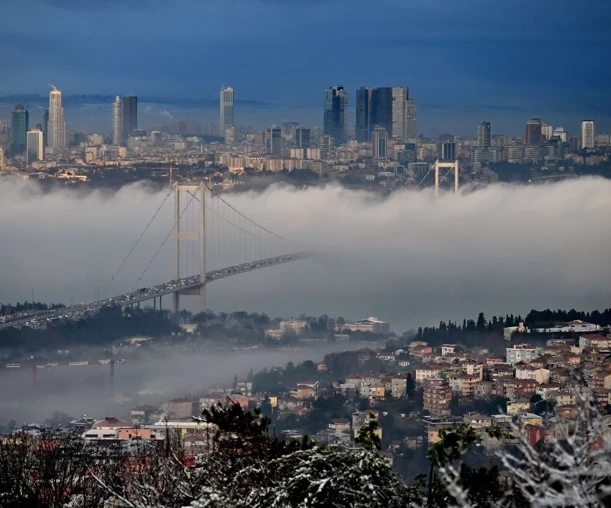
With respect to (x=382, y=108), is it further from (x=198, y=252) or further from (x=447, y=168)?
(x=198, y=252)

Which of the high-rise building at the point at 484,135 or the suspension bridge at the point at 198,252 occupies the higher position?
the high-rise building at the point at 484,135

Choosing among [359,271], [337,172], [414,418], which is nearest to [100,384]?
[414,418]

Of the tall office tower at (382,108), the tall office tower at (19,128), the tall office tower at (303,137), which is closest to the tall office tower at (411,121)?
the tall office tower at (382,108)

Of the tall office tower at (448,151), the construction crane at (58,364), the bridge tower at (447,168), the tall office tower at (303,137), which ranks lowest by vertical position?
the construction crane at (58,364)

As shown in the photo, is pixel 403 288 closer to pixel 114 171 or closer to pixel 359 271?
pixel 359 271

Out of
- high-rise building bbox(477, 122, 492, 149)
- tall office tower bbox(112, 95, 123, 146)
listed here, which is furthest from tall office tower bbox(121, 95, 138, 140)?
high-rise building bbox(477, 122, 492, 149)

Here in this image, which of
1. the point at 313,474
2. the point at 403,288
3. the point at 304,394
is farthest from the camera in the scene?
the point at 403,288

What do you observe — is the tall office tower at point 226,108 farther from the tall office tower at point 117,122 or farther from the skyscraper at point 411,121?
the skyscraper at point 411,121
